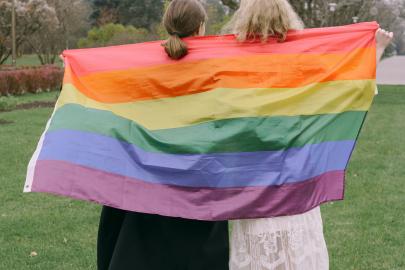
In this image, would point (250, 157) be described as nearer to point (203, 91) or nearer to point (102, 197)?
point (203, 91)

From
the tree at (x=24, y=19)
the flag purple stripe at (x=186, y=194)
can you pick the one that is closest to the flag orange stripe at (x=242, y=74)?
the flag purple stripe at (x=186, y=194)

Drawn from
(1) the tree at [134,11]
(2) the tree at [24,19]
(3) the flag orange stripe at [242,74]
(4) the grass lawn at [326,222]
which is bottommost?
(1) the tree at [134,11]

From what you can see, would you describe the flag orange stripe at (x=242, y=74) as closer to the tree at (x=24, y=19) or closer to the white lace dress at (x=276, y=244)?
the white lace dress at (x=276, y=244)

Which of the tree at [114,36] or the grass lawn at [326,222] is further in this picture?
the tree at [114,36]

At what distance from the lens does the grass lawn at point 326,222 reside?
18.2 feet

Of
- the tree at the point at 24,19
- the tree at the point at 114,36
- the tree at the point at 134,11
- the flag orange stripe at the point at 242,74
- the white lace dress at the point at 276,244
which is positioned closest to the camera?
the white lace dress at the point at 276,244

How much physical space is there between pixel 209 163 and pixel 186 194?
0.18 m

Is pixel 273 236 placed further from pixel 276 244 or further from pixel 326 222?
pixel 326 222

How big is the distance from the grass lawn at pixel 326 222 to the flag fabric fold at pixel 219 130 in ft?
7.34

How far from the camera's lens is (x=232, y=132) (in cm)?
327

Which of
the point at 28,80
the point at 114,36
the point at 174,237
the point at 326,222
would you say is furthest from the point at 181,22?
the point at 114,36

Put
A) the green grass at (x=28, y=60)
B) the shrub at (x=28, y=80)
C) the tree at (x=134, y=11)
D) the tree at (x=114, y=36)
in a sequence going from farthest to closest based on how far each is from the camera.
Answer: the tree at (x=134, y=11) → the green grass at (x=28, y=60) → the tree at (x=114, y=36) → the shrub at (x=28, y=80)

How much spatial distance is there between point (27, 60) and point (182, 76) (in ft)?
153

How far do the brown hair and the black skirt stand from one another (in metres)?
0.85
